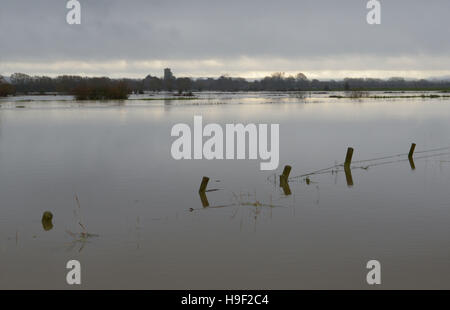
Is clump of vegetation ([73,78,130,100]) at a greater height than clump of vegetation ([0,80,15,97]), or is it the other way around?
clump of vegetation ([0,80,15,97])

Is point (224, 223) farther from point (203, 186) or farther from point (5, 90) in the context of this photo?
point (5, 90)

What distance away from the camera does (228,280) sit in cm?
1121

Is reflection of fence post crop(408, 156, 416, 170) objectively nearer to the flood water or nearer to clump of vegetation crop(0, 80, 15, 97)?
the flood water

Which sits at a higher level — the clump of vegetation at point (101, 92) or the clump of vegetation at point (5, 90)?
the clump of vegetation at point (5, 90)

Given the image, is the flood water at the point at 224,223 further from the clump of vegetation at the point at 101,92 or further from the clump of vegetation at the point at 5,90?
the clump of vegetation at the point at 5,90

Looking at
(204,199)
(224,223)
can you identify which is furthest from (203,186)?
→ (224,223)

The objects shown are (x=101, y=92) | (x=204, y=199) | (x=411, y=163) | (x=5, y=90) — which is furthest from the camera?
(x=5, y=90)

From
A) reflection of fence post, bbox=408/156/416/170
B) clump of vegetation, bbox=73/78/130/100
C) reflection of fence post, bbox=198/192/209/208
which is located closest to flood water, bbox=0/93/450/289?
reflection of fence post, bbox=198/192/209/208

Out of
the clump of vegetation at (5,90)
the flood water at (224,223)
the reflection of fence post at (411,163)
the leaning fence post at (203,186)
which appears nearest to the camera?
the flood water at (224,223)

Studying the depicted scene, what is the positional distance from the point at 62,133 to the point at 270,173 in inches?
1182

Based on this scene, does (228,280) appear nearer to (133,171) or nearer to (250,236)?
(250,236)

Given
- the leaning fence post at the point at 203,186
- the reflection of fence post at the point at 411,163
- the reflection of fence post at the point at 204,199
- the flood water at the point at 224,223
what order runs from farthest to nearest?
the reflection of fence post at the point at 411,163
the leaning fence post at the point at 203,186
the reflection of fence post at the point at 204,199
the flood water at the point at 224,223

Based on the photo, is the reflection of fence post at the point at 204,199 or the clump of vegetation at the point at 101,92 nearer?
the reflection of fence post at the point at 204,199

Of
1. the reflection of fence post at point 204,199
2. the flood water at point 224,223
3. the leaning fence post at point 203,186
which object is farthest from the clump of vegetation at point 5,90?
the reflection of fence post at point 204,199
